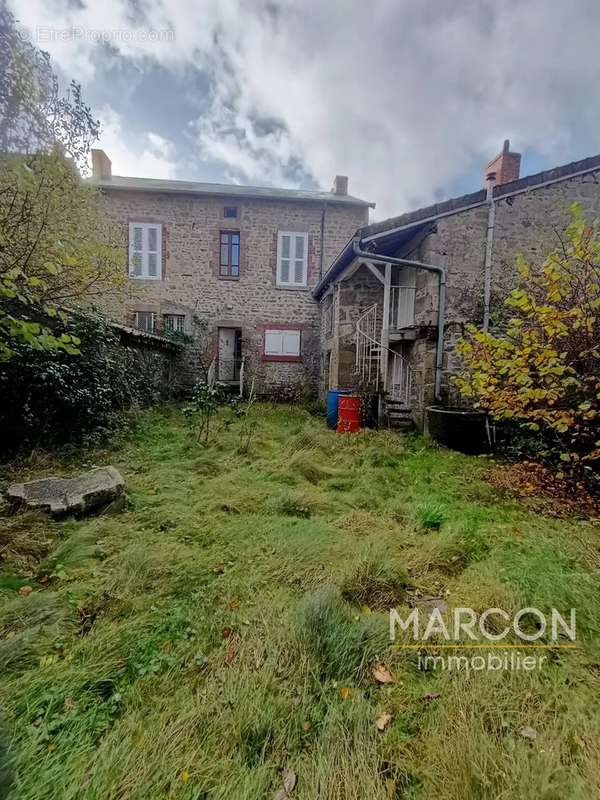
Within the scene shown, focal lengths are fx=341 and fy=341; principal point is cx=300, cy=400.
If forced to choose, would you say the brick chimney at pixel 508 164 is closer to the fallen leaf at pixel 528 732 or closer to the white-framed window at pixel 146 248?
the fallen leaf at pixel 528 732

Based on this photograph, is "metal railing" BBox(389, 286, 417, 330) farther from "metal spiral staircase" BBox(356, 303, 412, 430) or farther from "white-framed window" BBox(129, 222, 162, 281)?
"white-framed window" BBox(129, 222, 162, 281)

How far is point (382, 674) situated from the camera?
1.68 metres

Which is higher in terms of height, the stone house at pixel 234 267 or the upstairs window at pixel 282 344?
the stone house at pixel 234 267

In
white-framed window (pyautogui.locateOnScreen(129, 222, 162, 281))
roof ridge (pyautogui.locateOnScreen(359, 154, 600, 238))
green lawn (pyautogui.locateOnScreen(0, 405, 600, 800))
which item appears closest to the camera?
green lawn (pyautogui.locateOnScreen(0, 405, 600, 800))

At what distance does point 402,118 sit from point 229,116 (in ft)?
17.4

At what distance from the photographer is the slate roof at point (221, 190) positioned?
11664 millimetres

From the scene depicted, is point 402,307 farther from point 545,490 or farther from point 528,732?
point 528,732

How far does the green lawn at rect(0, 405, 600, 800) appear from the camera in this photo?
4.03 ft

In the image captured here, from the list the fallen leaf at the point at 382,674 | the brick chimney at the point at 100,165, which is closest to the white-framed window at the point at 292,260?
the brick chimney at the point at 100,165

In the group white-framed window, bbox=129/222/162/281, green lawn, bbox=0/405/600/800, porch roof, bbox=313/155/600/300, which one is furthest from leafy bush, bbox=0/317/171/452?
white-framed window, bbox=129/222/162/281

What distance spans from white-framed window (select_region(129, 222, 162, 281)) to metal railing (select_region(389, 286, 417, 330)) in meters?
8.28

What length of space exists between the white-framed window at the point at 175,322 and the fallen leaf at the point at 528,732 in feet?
40.8

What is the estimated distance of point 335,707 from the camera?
149 cm

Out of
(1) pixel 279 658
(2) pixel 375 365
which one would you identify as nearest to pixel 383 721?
(1) pixel 279 658
